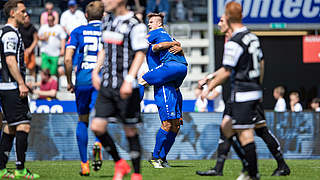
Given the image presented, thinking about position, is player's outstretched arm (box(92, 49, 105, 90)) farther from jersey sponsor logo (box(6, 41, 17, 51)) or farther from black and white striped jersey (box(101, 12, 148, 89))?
jersey sponsor logo (box(6, 41, 17, 51))

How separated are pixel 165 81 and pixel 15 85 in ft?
9.90

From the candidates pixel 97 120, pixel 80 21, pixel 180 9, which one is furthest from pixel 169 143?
pixel 180 9

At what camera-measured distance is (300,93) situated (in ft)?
60.3

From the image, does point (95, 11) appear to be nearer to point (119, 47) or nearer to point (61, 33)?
point (119, 47)

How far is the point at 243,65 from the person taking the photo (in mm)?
6918

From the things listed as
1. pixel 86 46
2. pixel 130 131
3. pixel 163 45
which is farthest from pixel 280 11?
pixel 130 131

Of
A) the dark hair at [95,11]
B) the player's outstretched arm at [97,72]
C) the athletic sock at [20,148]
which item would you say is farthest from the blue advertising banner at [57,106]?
the player's outstretched arm at [97,72]

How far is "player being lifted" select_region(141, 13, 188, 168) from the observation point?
10.3 meters

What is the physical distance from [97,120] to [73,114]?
7123 mm

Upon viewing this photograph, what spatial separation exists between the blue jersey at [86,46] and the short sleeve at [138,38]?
1.83 m

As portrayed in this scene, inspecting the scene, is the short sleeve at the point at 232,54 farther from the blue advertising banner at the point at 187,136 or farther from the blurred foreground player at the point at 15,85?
the blue advertising banner at the point at 187,136

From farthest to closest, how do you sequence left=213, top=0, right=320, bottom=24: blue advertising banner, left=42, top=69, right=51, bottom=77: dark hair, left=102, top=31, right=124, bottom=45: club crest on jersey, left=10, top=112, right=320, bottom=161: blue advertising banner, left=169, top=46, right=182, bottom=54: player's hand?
left=213, top=0, right=320, bottom=24: blue advertising banner → left=42, top=69, right=51, bottom=77: dark hair → left=10, top=112, right=320, bottom=161: blue advertising banner → left=169, top=46, right=182, bottom=54: player's hand → left=102, top=31, right=124, bottom=45: club crest on jersey

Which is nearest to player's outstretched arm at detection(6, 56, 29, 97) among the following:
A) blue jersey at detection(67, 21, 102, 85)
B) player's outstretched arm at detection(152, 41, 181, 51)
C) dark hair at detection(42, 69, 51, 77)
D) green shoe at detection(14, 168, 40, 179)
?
blue jersey at detection(67, 21, 102, 85)

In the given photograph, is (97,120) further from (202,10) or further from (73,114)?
(202,10)
